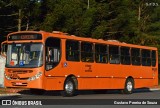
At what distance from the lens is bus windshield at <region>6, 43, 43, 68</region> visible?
21.8 metres

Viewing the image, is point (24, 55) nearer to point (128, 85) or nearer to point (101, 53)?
point (101, 53)

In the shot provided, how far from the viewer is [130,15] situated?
158ft

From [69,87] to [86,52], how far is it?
2.38 metres

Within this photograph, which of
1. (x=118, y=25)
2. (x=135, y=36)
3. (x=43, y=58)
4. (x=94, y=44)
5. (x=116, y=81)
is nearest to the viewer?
(x=43, y=58)

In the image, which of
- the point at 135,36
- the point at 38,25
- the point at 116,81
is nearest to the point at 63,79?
the point at 116,81

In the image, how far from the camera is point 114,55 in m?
27.3

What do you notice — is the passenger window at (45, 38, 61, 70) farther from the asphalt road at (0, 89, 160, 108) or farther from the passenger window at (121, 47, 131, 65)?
the passenger window at (121, 47, 131, 65)

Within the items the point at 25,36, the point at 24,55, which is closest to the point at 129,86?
the point at 25,36

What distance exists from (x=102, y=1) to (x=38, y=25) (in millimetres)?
13314

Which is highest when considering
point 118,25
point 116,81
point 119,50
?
point 118,25

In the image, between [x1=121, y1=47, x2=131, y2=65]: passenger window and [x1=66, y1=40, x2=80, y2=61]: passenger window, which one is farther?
[x1=121, y1=47, x2=131, y2=65]: passenger window

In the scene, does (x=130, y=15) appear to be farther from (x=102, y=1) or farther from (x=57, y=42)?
(x=57, y=42)

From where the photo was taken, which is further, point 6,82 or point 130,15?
point 130,15

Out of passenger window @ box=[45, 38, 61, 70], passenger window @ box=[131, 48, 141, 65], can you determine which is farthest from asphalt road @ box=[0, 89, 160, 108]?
passenger window @ box=[131, 48, 141, 65]
